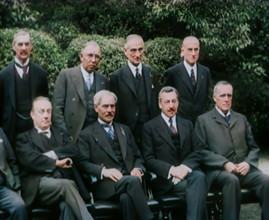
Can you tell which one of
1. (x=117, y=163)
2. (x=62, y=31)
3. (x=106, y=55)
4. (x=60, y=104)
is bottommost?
(x=117, y=163)

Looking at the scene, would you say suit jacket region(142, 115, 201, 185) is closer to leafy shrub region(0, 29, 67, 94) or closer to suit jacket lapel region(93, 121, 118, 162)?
suit jacket lapel region(93, 121, 118, 162)

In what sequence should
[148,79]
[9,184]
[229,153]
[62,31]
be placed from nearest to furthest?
[9,184], [229,153], [148,79], [62,31]

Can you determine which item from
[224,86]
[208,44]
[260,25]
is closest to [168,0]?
[208,44]

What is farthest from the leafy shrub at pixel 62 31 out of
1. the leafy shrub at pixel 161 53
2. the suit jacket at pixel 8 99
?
the suit jacket at pixel 8 99

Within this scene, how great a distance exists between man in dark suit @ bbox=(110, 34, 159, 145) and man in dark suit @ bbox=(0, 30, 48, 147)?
A: 3.20 feet

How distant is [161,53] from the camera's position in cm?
905

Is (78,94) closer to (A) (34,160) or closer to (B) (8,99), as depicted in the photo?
(B) (8,99)

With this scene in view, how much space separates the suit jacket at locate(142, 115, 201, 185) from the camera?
18.7ft

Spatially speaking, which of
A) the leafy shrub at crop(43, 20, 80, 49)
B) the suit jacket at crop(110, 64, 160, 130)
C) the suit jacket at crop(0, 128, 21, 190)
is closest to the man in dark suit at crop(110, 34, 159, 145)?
the suit jacket at crop(110, 64, 160, 130)

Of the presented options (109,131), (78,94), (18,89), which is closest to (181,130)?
(109,131)

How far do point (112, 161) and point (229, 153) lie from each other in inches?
52.3

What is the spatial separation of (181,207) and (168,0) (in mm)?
5213

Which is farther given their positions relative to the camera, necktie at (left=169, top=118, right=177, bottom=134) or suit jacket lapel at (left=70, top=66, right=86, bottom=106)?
suit jacket lapel at (left=70, top=66, right=86, bottom=106)

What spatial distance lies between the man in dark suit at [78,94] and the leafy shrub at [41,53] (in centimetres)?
160
